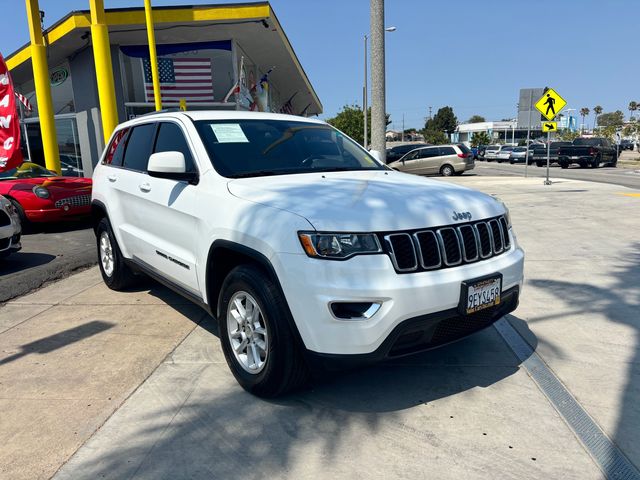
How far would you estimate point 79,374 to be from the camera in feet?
11.6

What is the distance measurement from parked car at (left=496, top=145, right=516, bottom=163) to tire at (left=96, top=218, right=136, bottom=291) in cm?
4540

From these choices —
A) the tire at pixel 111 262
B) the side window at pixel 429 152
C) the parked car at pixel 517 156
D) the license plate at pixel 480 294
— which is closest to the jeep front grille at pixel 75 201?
the tire at pixel 111 262

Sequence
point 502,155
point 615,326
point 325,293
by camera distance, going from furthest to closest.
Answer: point 502,155, point 615,326, point 325,293

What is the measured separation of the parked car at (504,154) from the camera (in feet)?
153

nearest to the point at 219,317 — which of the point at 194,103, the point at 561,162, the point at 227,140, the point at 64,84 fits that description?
the point at 227,140

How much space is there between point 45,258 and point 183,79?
9.61m

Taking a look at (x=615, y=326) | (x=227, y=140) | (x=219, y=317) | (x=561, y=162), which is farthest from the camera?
(x=561, y=162)

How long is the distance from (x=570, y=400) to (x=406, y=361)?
3.60ft

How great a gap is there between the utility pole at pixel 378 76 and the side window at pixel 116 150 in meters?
5.39

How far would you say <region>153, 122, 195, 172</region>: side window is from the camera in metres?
3.80

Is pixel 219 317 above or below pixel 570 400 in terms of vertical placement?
above

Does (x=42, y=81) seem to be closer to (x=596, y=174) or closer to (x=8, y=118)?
(x=8, y=118)

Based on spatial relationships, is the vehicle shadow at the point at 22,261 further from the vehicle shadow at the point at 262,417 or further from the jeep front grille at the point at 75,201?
the vehicle shadow at the point at 262,417

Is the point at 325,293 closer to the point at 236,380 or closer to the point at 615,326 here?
the point at 236,380
